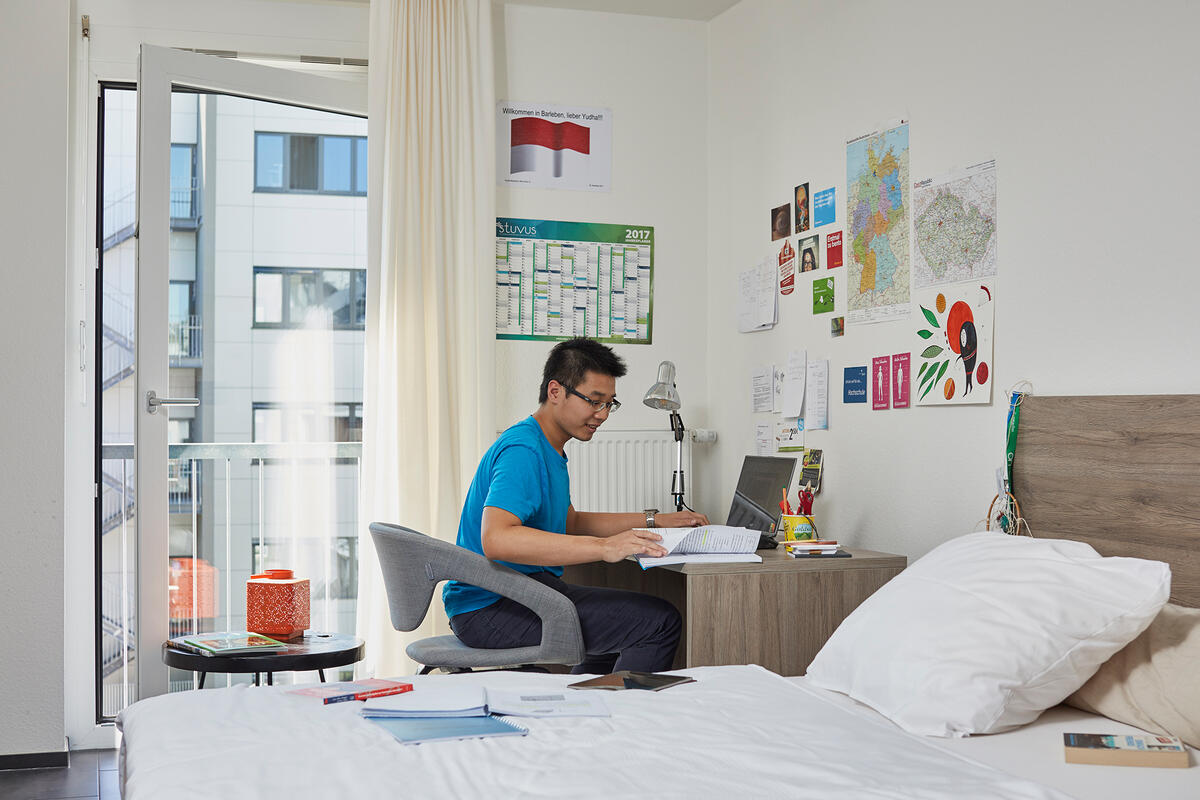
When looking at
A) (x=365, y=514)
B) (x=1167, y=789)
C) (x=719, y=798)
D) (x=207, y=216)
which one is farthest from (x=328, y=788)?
(x=207, y=216)

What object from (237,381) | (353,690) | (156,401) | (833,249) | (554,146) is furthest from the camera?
(554,146)

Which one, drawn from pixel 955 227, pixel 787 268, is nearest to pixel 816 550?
pixel 955 227

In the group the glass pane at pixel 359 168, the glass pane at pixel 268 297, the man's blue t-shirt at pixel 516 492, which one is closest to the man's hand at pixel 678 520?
the man's blue t-shirt at pixel 516 492

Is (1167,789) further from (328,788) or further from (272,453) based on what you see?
(272,453)

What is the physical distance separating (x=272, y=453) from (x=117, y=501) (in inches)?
25.0

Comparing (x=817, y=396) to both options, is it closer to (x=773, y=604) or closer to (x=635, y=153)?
(x=773, y=604)

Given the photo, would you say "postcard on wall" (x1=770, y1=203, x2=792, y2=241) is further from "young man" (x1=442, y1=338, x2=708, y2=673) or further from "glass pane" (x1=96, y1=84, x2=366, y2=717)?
"glass pane" (x1=96, y1=84, x2=366, y2=717)

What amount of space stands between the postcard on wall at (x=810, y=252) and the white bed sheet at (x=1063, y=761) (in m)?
1.74

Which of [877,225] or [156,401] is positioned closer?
[877,225]

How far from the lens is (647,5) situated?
13.0 ft

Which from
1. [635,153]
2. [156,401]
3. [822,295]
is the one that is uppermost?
[635,153]

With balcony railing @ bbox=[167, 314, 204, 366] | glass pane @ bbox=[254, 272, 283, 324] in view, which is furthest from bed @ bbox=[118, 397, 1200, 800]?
glass pane @ bbox=[254, 272, 283, 324]

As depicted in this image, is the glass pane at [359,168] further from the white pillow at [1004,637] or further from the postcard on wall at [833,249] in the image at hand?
the white pillow at [1004,637]

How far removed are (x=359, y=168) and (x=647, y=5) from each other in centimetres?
118
